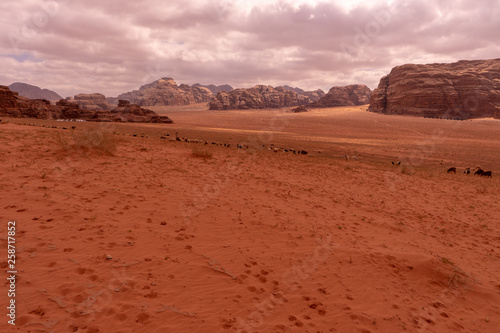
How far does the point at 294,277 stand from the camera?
18.3ft

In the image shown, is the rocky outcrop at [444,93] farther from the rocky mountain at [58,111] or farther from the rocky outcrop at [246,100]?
the rocky mountain at [58,111]

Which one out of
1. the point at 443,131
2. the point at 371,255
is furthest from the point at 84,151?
the point at 443,131

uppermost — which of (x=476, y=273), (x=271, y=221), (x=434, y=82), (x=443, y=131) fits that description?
(x=434, y=82)

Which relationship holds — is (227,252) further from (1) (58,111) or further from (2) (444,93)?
(2) (444,93)

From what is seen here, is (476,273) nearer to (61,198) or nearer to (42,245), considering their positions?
(42,245)

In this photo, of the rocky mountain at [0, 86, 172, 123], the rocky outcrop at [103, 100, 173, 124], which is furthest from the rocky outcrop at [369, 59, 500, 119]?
the rocky mountain at [0, 86, 172, 123]

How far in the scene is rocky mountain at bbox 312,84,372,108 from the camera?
13600 cm

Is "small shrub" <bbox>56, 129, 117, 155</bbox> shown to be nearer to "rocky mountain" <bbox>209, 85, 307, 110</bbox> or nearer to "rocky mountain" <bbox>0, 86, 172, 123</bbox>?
"rocky mountain" <bbox>0, 86, 172, 123</bbox>

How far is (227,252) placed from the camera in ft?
20.5

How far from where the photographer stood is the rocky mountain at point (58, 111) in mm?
48375

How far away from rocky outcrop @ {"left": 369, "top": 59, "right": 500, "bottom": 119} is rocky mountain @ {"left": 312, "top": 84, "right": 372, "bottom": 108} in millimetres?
37524

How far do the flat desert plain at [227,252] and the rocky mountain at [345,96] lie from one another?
129488 mm

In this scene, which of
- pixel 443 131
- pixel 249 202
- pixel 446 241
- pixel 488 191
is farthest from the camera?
pixel 443 131

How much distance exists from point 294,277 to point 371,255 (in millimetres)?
2469
